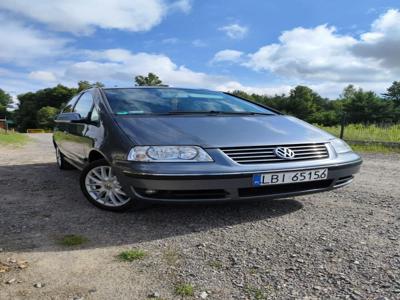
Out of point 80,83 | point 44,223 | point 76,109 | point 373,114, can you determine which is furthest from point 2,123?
point 373,114

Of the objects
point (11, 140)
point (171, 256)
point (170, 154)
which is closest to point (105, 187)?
point (170, 154)

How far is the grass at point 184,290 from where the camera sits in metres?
2.04

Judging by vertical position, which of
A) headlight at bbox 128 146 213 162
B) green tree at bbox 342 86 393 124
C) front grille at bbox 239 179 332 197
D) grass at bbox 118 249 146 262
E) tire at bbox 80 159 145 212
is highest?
green tree at bbox 342 86 393 124

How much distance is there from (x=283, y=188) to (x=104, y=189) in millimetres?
1615

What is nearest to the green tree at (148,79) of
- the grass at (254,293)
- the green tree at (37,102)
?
the green tree at (37,102)

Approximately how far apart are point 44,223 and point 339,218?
251cm

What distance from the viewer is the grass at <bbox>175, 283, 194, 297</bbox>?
2.04 metres

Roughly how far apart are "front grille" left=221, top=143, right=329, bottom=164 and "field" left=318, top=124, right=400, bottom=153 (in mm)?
6915

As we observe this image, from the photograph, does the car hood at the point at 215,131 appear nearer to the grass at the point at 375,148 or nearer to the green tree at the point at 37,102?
the grass at the point at 375,148

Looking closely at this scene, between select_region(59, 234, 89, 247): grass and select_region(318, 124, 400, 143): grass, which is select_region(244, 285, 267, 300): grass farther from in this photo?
select_region(318, 124, 400, 143): grass

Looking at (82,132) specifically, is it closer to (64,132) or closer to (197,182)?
(64,132)

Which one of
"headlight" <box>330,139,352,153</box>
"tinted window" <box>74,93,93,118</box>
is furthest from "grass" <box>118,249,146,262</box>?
"tinted window" <box>74,93,93,118</box>

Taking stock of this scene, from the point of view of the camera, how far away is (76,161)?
15.2ft

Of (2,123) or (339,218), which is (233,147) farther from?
(2,123)
